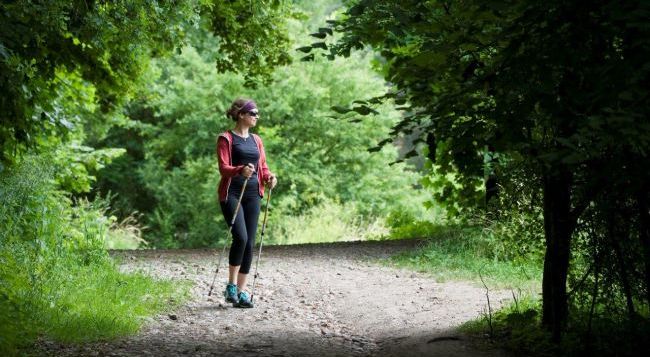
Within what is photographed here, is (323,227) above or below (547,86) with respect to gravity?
above

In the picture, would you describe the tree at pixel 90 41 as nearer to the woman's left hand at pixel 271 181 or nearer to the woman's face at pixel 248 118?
the woman's face at pixel 248 118

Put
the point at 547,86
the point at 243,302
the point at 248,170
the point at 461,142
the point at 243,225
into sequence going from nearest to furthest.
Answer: the point at 547,86 → the point at 461,142 → the point at 248,170 → the point at 243,225 → the point at 243,302

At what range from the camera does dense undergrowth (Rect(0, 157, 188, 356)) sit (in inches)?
218

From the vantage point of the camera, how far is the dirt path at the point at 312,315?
19.1 feet

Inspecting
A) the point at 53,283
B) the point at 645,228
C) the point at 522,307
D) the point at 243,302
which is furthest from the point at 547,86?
the point at 53,283

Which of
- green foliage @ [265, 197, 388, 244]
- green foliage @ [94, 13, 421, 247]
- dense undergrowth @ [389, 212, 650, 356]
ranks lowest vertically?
dense undergrowth @ [389, 212, 650, 356]

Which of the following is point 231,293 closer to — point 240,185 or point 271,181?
point 240,185

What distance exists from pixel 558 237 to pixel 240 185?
11.2 ft

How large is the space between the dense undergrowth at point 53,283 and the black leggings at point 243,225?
2.87 ft

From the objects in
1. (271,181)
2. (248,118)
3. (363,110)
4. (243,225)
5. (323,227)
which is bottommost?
(243,225)

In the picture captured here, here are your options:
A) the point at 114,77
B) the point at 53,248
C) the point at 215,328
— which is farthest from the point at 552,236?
the point at 114,77

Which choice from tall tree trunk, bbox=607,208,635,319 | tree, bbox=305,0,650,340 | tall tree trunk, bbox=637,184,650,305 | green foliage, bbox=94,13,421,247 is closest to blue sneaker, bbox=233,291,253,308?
tree, bbox=305,0,650,340

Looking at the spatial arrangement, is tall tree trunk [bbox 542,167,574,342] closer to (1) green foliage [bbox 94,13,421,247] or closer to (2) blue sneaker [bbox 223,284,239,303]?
(2) blue sneaker [bbox 223,284,239,303]

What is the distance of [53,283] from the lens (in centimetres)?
661
